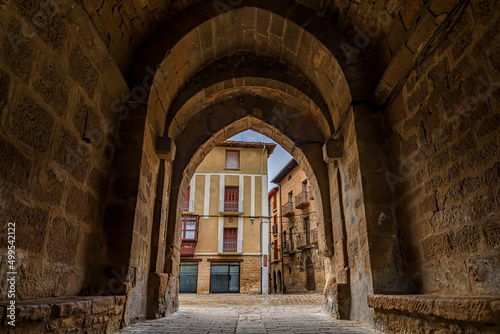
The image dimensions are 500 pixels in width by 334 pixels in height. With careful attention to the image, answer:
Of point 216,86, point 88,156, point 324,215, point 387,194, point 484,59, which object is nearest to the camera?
point 484,59

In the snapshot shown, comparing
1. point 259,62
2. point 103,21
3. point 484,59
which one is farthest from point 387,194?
point 103,21

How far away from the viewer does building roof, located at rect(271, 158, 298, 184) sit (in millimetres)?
19164

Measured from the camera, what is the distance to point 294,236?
1873 centimetres

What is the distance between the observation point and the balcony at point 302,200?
57.5ft

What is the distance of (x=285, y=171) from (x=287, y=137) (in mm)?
15621

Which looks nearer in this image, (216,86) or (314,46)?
(314,46)

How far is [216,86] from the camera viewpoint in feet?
14.5

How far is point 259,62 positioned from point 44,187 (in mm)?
3335

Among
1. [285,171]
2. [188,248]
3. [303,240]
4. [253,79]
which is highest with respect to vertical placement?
[285,171]

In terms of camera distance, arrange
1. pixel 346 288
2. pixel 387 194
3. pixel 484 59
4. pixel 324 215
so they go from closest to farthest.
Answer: pixel 484 59, pixel 387 194, pixel 346 288, pixel 324 215

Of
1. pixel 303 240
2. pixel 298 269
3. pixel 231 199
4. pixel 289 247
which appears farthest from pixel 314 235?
pixel 231 199

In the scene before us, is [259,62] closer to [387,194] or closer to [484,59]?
[387,194]

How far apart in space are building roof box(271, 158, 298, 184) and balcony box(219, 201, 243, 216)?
15.1ft

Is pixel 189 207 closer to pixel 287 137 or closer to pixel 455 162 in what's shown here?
pixel 287 137
